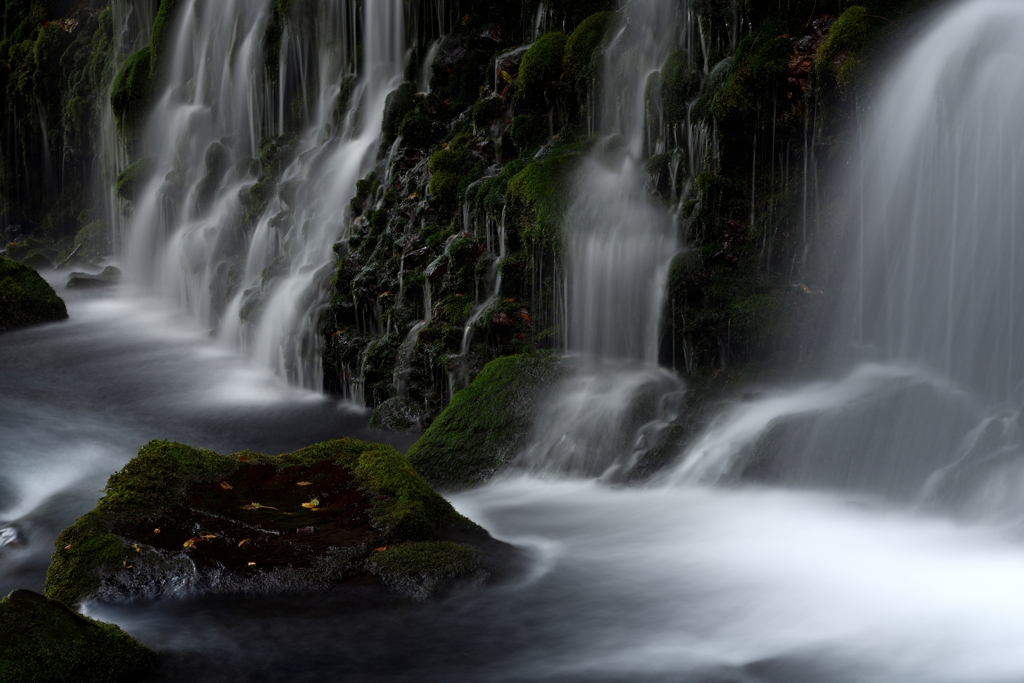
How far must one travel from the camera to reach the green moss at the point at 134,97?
2037cm

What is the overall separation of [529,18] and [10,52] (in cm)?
2146

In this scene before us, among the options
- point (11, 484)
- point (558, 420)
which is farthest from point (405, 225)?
point (11, 484)

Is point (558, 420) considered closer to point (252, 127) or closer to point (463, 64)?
point (463, 64)

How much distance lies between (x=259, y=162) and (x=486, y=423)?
413 inches

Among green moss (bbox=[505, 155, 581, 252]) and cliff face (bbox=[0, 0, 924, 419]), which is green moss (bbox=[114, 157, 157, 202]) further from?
green moss (bbox=[505, 155, 581, 252])

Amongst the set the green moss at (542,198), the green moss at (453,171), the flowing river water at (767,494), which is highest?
the green moss at (453,171)

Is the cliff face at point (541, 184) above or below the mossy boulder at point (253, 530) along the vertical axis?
above

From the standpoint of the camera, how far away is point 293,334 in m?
12.1

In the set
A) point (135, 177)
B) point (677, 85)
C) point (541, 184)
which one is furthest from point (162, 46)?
point (677, 85)

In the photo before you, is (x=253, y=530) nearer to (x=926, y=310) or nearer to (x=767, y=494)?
(x=767, y=494)

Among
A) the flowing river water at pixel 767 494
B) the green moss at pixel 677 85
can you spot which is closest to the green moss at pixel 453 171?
the flowing river water at pixel 767 494

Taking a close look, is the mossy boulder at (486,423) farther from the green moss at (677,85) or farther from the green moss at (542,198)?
the green moss at (677,85)

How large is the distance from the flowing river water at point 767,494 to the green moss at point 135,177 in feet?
33.2

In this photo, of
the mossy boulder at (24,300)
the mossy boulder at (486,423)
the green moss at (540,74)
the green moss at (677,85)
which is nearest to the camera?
the mossy boulder at (486,423)
